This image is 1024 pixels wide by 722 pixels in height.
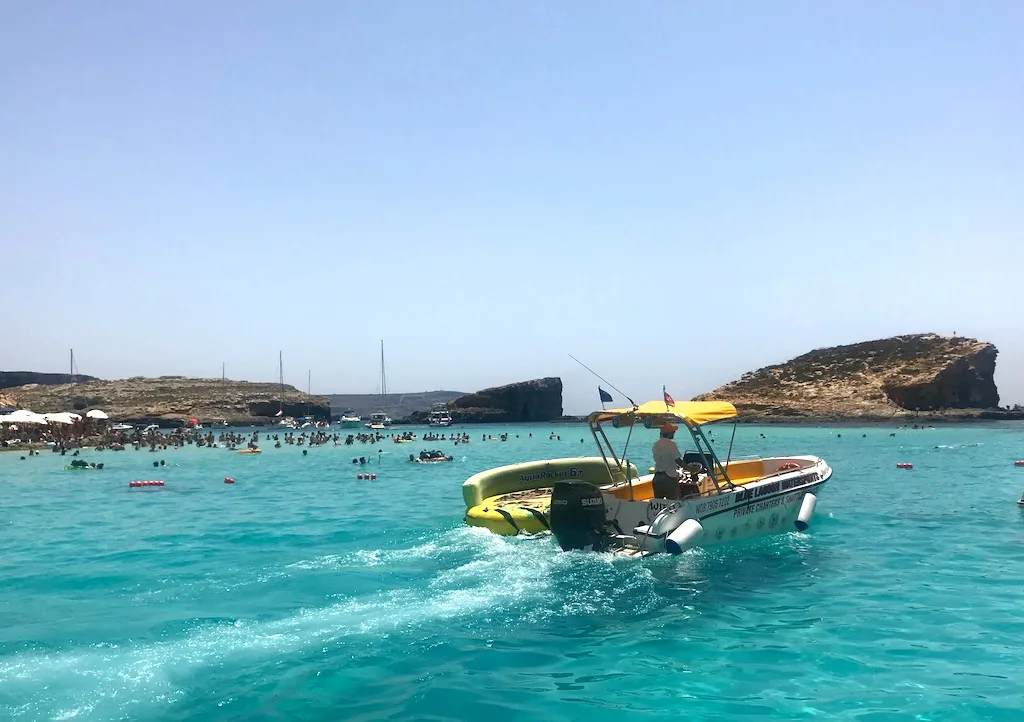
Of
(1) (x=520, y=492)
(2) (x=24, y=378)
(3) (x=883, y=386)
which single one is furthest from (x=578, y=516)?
(2) (x=24, y=378)

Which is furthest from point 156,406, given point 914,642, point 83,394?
point 914,642

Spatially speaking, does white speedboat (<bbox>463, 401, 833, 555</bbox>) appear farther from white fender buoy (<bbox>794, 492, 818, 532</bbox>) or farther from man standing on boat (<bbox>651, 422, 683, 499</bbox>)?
man standing on boat (<bbox>651, 422, 683, 499</bbox>)

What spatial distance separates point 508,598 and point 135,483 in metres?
27.2

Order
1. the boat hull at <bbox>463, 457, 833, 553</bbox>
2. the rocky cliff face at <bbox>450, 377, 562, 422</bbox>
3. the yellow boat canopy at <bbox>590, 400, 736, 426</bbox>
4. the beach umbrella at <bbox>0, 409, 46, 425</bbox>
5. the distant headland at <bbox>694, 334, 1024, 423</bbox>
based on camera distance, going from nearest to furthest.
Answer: the boat hull at <bbox>463, 457, 833, 553</bbox>, the yellow boat canopy at <bbox>590, 400, 736, 426</bbox>, the beach umbrella at <bbox>0, 409, 46, 425</bbox>, the distant headland at <bbox>694, 334, 1024, 423</bbox>, the rocky cliff face at <bbox>450, 377, 562, 422</bbox>

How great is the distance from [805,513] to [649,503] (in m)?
4.83

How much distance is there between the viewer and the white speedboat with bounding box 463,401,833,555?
14203 millimetres

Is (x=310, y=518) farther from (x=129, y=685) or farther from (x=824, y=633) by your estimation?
(x=824, y=633)

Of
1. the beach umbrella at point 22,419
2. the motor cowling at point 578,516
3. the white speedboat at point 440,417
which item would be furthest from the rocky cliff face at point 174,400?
the motor cowling at point 578,516

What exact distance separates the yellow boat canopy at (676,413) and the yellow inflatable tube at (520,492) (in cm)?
185

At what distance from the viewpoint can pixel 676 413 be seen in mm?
14852

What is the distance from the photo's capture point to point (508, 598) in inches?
451

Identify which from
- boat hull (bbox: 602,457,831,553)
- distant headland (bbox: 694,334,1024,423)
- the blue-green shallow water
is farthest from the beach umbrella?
distant headland (bbox: 694,334,1024,423)

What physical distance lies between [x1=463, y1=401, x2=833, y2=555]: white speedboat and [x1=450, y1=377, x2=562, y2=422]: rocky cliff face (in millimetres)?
121782

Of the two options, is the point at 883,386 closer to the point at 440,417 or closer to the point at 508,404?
the point at 508,404
